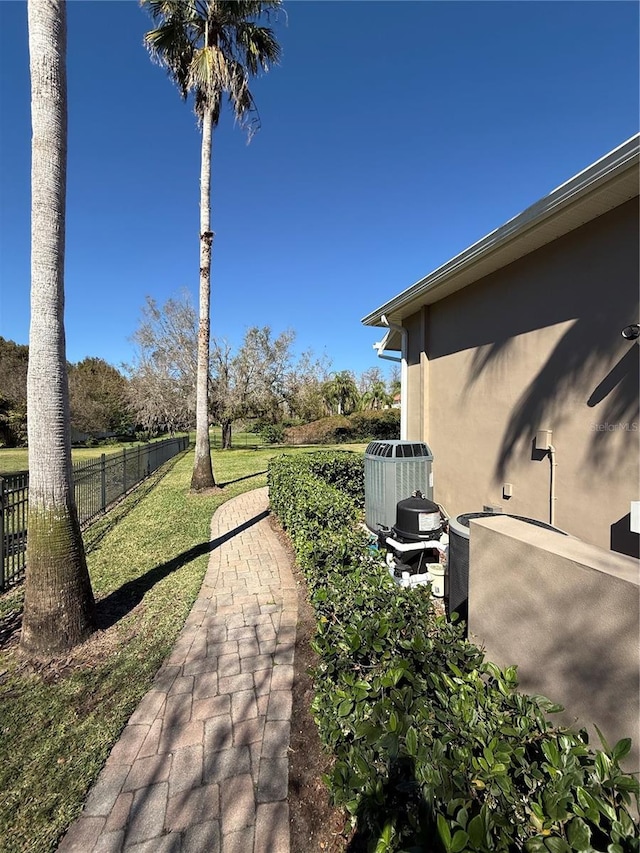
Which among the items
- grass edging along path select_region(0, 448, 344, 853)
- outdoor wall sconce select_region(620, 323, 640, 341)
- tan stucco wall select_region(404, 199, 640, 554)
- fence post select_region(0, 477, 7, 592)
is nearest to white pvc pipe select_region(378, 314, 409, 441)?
tan stucco wall select_region(404, 199, 640, 554)

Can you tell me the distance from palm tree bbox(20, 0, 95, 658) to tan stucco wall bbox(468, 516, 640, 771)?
3216 mm

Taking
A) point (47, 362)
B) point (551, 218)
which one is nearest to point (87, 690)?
point (47, 362)

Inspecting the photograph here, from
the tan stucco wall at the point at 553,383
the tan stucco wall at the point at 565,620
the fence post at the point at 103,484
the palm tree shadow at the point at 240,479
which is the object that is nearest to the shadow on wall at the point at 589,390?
the tan stucco wall at the point at 553,383

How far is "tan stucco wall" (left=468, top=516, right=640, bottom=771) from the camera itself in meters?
1.36

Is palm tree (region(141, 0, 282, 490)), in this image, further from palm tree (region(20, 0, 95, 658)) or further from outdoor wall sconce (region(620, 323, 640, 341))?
outdoor wall sconce (region(620, 323, 640, 341))

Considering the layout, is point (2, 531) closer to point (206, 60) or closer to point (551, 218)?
point (551, 218)

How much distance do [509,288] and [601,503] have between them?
276cm

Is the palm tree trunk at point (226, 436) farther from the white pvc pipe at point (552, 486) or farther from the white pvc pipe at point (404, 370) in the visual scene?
the white pvc pipe at point (552, 486)

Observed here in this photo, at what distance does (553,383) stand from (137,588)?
Answer: 530cm

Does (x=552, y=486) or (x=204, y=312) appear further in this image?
(x=204, y=312)

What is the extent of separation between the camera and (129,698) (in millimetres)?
2648

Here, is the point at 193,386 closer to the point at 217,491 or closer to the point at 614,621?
the point at 217,491

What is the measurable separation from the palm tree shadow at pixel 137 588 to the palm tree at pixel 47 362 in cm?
62

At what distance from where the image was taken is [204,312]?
972 centimetres
